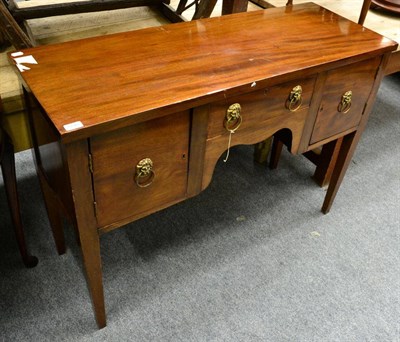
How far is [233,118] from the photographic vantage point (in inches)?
39.7

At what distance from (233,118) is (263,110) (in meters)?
0.10

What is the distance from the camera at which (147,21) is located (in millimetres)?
1615

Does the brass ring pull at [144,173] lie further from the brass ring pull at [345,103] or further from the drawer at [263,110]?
the brass ring pull at [345,103]

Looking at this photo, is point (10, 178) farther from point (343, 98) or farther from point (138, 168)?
point (343, 98)

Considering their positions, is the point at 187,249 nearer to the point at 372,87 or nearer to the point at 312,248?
the point at 312,248

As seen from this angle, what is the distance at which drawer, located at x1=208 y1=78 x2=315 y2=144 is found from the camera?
99cm

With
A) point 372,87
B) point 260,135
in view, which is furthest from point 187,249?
point 372,87

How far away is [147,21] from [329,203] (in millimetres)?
929

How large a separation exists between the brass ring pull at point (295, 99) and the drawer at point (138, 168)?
30 centimetres

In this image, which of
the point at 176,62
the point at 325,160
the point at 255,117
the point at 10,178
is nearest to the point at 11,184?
the point at 10,178

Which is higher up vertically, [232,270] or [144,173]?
[144,173]

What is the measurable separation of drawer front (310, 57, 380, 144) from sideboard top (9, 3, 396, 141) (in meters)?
0.05

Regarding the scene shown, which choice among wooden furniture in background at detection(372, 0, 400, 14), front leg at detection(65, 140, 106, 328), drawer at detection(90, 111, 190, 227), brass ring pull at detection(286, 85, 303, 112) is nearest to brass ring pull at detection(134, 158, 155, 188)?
drawer at detection(90, 111, 190, 227)

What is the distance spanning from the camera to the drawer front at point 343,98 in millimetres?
1167
